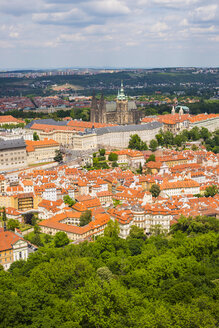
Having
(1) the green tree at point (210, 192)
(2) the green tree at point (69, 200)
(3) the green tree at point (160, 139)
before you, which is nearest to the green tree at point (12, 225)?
(2) the green tree at point (69, 200)

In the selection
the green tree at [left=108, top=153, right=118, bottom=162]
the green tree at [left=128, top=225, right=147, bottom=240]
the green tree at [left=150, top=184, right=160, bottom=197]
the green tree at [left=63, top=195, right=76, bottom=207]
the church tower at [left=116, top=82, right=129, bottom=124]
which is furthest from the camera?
the church tower at [left=116, top=82, right=129, bottom=124]

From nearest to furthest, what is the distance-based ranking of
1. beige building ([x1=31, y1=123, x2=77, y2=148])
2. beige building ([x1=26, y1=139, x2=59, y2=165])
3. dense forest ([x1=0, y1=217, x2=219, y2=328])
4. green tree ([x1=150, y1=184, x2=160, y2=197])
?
dense forest ([x1=0, y1=217, x2=219, y2=328]) < green tree ([x1=150, y1=184, x2=160, y2=197]) < beige building ([x1=26, y1=139, x2=59, y2=165]) < beige building ([x1=31, y1=123, x2=77, y2=148])

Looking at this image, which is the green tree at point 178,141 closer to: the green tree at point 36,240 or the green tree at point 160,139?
the green tree at point 160,139

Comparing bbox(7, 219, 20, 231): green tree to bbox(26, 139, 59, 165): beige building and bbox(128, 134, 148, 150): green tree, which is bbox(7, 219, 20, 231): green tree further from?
bbox(128, 134, 148, 150): green tree

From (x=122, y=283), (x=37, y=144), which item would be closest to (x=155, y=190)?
(x=122, y=283)

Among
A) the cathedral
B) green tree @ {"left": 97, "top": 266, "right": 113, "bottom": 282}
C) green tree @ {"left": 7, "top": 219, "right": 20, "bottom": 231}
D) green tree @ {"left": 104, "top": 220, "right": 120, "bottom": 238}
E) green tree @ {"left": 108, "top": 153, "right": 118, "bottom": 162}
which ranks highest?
the cathedral

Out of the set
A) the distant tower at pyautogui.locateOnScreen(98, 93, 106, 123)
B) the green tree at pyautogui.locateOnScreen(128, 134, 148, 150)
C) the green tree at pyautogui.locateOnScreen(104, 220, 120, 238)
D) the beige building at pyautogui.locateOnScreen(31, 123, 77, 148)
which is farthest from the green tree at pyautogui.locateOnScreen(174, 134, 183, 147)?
the green tree at pyautogui.locateOnScreen(104, 220, 120, 238)

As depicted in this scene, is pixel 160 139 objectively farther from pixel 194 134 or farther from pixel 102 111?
pixel 102 111
